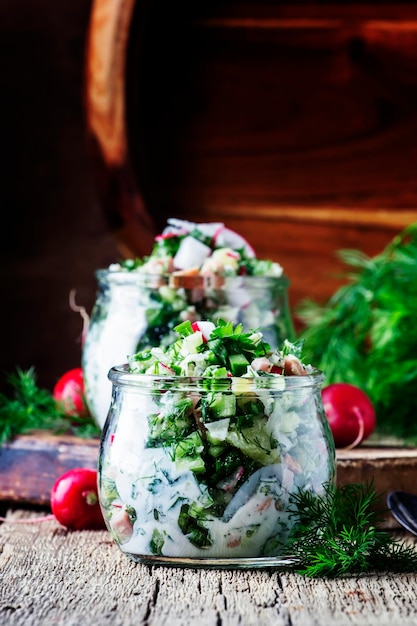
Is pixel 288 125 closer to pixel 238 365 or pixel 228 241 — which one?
pixel 228 241

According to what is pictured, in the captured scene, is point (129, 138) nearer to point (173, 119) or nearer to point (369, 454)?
point (173, 119)

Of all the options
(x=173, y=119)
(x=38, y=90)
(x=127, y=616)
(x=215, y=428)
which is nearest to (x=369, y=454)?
(x=215, y=428)

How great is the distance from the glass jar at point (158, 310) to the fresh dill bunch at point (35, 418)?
0.11m

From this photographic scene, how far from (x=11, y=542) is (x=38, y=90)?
1348 millimetres

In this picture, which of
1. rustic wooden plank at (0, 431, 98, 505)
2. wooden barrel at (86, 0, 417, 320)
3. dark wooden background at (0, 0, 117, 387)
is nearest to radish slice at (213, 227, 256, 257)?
rustic wooden plank at (0, 431, 98, 505)

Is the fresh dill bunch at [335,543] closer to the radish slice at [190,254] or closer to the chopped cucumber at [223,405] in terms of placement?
the chopped cucumber at [223,405]

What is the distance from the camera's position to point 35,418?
184cm

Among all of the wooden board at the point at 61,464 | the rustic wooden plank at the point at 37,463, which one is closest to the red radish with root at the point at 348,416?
the wooden board at the point at 61,464

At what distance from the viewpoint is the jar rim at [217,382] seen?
1162 millimetres

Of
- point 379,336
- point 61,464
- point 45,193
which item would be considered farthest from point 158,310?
point 45,193

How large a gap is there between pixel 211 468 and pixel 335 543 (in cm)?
18

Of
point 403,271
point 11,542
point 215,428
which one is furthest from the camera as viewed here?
point 403,271

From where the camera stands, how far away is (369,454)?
158cm

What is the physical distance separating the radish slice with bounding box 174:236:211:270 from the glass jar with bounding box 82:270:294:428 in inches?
1.9
